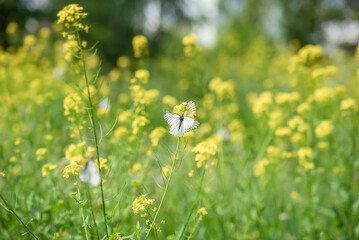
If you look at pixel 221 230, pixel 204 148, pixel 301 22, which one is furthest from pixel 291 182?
pixel 301 22

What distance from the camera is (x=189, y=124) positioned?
4.36 feet

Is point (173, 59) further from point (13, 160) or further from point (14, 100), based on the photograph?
point (13, 160)

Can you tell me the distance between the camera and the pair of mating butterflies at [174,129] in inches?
49.8

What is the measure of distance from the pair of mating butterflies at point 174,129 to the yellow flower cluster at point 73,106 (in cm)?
58

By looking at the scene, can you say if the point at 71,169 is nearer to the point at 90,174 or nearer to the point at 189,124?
the point at 90,174

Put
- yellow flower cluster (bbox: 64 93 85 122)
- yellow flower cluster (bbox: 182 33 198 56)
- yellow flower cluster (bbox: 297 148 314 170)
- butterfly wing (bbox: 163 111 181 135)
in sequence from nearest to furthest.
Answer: butterfly wing (bbox: 163 111 181 135) < yellow flower cluster (bbox: 64 93 85 122) < yellow flower cluster (bbox: 297 148 314 170) < yellow flower cluster (bbox: 182 33 198 56)

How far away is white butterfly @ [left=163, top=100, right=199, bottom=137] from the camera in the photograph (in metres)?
1.33

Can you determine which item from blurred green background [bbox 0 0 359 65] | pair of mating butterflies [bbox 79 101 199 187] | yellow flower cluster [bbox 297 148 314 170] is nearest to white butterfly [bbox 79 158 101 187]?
pair of mating butterflies [bbox 79 101 199 187]

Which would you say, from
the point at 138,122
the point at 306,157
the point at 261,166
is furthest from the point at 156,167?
the point at 306,157

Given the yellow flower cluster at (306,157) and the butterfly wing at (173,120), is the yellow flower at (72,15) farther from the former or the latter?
the yellow flower cluster at (306,157)

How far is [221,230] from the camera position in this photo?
92.2 inches

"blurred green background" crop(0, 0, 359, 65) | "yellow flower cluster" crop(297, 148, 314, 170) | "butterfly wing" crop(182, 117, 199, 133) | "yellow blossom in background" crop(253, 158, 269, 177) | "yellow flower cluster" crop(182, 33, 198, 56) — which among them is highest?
"blurred green background" crop(0, 0, 359, 65)

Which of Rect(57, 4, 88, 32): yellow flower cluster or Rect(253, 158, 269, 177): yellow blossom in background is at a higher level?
Rect(57, 4, 88, 32): yellow flower cluster

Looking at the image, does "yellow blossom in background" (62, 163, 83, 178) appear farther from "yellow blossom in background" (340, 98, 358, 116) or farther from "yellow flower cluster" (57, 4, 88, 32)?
"yellow blossom in background" (340, 98, 358, 116)
